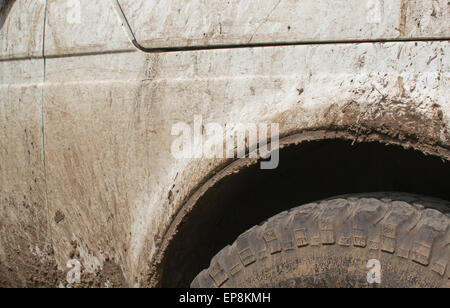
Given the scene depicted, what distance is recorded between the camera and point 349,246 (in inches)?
57.3

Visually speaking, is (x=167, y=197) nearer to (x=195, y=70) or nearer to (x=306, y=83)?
(x=195, y=70)

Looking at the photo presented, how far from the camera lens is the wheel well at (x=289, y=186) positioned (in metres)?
1.53

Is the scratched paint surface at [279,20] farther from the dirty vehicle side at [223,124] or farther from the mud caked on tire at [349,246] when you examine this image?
the mud caked on tire at [349,246]

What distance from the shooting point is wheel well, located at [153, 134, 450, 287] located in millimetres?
1531

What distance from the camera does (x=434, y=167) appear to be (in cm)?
150

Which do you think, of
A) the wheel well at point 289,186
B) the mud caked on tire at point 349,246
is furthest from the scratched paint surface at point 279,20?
the mud caked on tire at point 349,246

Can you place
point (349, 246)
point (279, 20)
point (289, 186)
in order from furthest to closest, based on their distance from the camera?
1. point (289, 186)
2. point (279, 20)
3. point (349, 246)

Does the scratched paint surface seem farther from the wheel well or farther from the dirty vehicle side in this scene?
the wheel well

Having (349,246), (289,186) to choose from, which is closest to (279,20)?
(289,186)

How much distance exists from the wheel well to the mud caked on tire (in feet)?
0.34

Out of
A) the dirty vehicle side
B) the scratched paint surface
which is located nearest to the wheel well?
the dirty vehicle side

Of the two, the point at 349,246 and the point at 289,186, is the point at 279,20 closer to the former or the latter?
the point at 289,186

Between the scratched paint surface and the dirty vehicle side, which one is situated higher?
the scratched paint surface

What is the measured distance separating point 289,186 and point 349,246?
1.03ft
